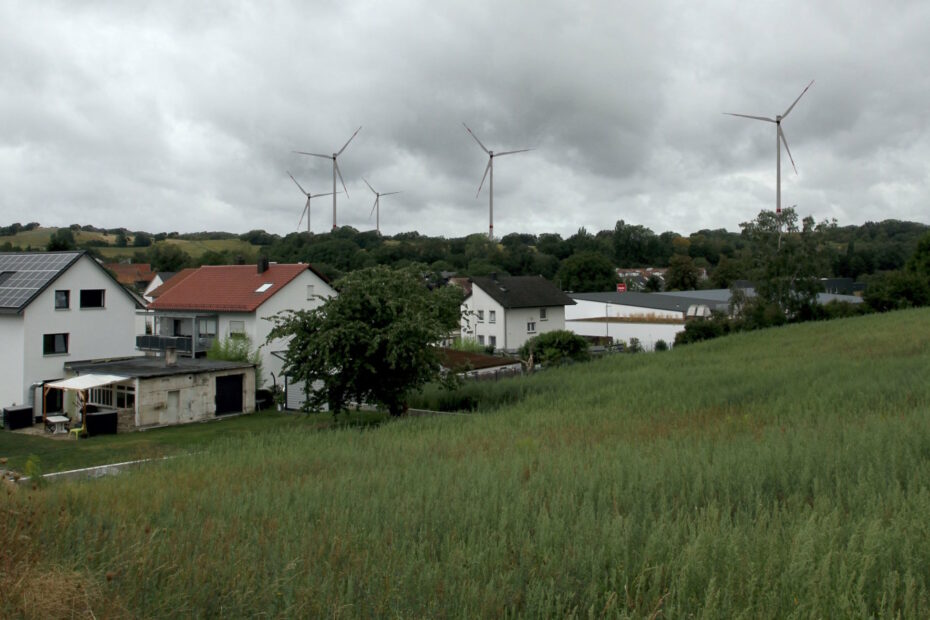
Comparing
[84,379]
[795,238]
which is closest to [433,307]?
[84,379]

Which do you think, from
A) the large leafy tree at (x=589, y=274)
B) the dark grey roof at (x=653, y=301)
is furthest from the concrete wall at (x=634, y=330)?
the large leafy tree at (x=589, y=274)

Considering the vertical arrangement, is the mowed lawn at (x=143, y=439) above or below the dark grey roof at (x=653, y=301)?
below

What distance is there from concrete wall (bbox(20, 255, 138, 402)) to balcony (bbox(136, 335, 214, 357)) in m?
1.03

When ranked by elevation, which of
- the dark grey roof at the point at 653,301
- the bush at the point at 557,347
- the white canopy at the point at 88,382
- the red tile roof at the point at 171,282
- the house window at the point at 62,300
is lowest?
the white canopy at the point at 88,382

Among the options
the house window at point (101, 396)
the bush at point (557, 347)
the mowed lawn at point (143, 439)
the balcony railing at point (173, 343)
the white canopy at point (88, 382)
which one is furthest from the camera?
the bush at point (557, 347)

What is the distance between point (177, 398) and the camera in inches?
1341

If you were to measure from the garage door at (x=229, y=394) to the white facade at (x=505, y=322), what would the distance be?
1160 inches

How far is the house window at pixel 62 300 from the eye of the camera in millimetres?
38662

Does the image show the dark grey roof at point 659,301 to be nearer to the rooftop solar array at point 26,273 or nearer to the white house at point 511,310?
the white house at point 511,310

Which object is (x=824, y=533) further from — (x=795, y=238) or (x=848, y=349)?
(x=795, y=238)

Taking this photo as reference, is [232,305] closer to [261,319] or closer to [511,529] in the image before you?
[261,319]

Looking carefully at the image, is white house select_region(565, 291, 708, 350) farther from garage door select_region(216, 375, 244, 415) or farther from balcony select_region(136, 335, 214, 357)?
garage door select_region(216, 375, 244, 415)

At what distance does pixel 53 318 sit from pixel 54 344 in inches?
52.1

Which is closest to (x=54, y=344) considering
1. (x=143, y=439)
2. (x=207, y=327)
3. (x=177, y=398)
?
(x=207, y=327)
